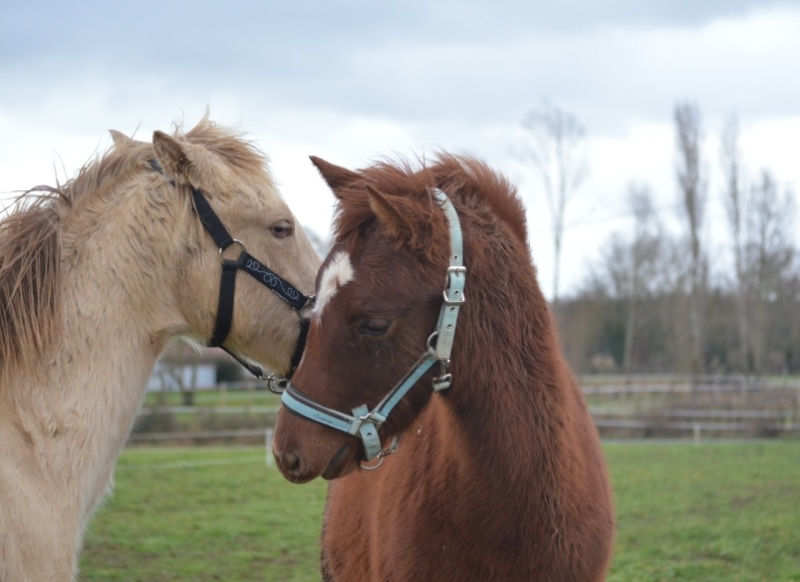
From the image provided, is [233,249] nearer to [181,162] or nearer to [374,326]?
[181,162]

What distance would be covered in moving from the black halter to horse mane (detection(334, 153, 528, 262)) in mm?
268

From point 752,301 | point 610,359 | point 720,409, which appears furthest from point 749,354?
point 720,409

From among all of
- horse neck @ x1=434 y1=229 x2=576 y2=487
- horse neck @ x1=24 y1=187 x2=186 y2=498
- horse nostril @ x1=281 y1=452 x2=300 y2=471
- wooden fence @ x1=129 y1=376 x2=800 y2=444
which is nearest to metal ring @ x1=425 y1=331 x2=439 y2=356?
horse neck @ x1=434 y1=229 x2=576 y2=487

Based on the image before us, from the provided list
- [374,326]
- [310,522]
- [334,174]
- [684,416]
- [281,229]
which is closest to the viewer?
[374,326]

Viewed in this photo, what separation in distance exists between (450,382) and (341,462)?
0.46m

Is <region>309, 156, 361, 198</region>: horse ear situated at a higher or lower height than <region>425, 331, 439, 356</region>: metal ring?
higher

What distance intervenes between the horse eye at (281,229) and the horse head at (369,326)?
0.93ft

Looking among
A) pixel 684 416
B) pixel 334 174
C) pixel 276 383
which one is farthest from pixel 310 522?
pixel 684 416

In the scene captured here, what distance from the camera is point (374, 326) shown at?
2568 mm

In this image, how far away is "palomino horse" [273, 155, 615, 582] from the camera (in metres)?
2.61

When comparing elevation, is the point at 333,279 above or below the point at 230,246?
below

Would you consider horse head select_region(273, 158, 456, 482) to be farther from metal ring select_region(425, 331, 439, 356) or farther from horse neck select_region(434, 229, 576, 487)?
horse neck select_region(434, 229, 576, 487)

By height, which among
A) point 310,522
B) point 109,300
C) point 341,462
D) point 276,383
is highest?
point 109,300

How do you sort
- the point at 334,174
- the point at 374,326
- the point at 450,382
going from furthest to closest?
the point at 334,174
the point at 450,382
the point at 374,326
